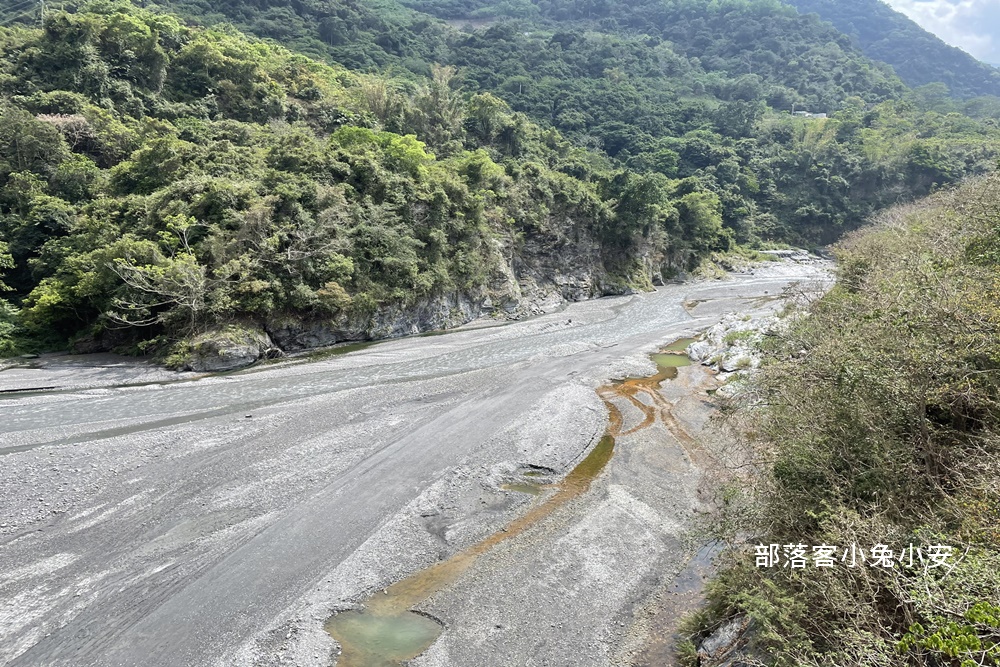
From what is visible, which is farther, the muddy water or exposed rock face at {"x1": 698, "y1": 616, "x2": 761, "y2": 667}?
the muddy water

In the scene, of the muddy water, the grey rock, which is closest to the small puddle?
the muddy water

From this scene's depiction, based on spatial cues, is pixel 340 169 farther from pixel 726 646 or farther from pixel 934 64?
pixel 934 64

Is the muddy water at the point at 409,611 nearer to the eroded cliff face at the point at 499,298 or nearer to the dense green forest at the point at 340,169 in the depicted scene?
the eroded cliff face at the point at 499,298

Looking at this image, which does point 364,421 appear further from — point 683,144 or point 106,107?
point 683,144

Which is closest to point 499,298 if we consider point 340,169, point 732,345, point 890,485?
point 340,169

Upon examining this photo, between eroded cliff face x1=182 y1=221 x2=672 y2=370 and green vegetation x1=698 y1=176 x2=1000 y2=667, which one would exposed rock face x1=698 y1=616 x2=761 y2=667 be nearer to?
green vegetation x1=698 y1=176 x2=1000 y2=667
